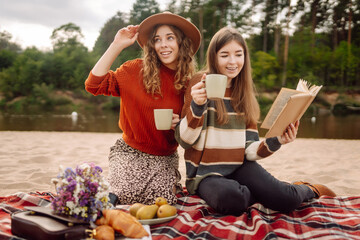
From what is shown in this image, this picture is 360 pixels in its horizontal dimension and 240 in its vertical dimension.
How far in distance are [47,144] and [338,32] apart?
3447 centimetres

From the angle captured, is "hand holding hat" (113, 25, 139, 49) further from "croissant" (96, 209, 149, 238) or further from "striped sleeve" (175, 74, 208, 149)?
"croissant" (96, 209, 149, 238)

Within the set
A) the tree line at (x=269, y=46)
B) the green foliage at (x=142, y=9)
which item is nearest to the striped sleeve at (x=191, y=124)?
the tree line at (x=269, y=46)

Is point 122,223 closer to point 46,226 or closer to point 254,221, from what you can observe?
point 46,226

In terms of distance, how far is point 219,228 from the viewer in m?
2.07

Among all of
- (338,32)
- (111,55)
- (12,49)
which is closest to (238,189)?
(111,55)

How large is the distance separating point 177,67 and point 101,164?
7.99 ft

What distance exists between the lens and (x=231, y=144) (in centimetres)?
253

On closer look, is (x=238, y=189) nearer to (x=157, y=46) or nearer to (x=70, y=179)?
(x=70, y=179)

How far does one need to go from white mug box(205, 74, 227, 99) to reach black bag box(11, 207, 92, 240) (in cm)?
107

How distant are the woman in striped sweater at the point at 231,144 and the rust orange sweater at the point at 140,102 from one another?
0.25 meters

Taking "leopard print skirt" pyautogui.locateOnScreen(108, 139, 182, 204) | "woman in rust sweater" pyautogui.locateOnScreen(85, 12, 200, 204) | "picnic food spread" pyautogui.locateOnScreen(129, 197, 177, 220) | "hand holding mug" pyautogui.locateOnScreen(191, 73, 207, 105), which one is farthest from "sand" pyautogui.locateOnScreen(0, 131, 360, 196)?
"hand holding mug" pyautogui.locateOnScreen(191, 73, 207, 105)

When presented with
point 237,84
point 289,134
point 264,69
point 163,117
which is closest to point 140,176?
point 163,117

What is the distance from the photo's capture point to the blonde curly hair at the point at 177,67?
2715 millimetres

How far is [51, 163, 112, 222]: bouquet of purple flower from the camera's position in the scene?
162 cm
